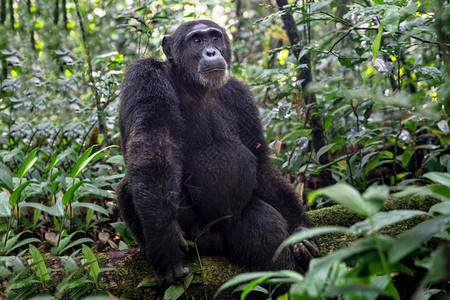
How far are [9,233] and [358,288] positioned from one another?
3.59 metres

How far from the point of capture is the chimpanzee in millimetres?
3748

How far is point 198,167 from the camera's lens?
4.28m

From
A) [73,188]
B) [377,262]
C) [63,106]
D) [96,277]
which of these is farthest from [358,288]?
[63,106]

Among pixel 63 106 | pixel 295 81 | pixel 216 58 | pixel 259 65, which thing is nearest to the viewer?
pixel 216 58

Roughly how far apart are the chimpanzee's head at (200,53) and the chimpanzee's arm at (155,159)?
0.39 metres

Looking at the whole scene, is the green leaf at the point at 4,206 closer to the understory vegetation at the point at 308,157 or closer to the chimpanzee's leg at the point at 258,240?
the understory vegetation at the point at 308,157

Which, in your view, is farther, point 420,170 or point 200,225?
point 420,170

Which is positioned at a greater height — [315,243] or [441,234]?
[441,234]

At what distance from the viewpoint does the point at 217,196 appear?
168 inches

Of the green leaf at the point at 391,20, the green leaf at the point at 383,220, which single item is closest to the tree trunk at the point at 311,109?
the green leaf at the point at 391,20

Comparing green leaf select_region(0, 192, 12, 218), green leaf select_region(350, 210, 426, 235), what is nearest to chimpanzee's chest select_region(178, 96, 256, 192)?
green leaf select_region(0, 192, 12, 218)

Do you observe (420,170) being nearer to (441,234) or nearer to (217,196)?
(217,196)

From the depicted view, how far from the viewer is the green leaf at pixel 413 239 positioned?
5.56ft

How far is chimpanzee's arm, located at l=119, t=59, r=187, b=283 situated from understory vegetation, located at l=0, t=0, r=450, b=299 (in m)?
0.35
